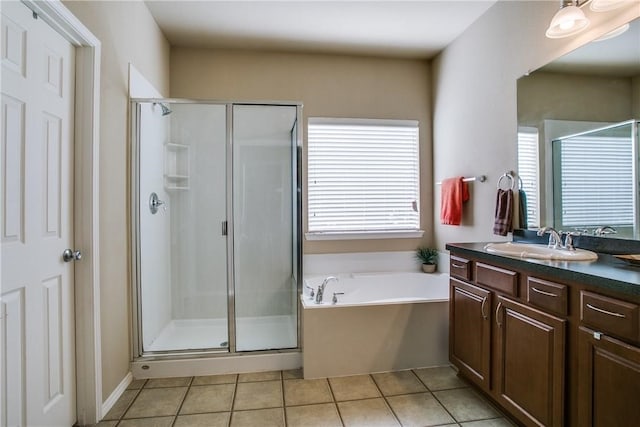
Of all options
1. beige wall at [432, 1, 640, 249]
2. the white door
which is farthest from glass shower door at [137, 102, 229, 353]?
beige wall at [432, 1, 640, 249]

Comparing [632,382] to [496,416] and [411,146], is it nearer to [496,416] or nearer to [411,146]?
[496,416]

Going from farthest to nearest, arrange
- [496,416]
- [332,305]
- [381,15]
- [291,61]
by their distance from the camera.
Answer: [291,61] → [381,15] → [332,305] → [496,416]

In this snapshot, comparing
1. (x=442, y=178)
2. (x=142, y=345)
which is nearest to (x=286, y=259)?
(x=142, y=345)

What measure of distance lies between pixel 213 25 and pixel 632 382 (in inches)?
126

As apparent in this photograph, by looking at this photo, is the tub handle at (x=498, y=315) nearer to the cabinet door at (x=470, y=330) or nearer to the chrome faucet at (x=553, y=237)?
the cabinet door at (x=470, y=330)

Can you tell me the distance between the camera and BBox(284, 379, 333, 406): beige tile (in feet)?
6.47

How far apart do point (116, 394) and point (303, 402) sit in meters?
1.12

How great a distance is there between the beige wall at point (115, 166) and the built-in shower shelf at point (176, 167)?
43cm

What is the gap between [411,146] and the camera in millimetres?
3373

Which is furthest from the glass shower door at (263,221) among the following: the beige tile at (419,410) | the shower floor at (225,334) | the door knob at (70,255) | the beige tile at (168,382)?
the door knob at (70,255)

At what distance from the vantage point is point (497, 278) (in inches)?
67.9

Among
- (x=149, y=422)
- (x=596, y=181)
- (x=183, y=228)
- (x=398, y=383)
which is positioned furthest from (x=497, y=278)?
(x=183, y=228)

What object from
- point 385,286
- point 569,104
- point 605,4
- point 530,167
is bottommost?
point 385,286

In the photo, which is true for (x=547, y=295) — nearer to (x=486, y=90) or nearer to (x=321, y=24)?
(x=486, y=90)
